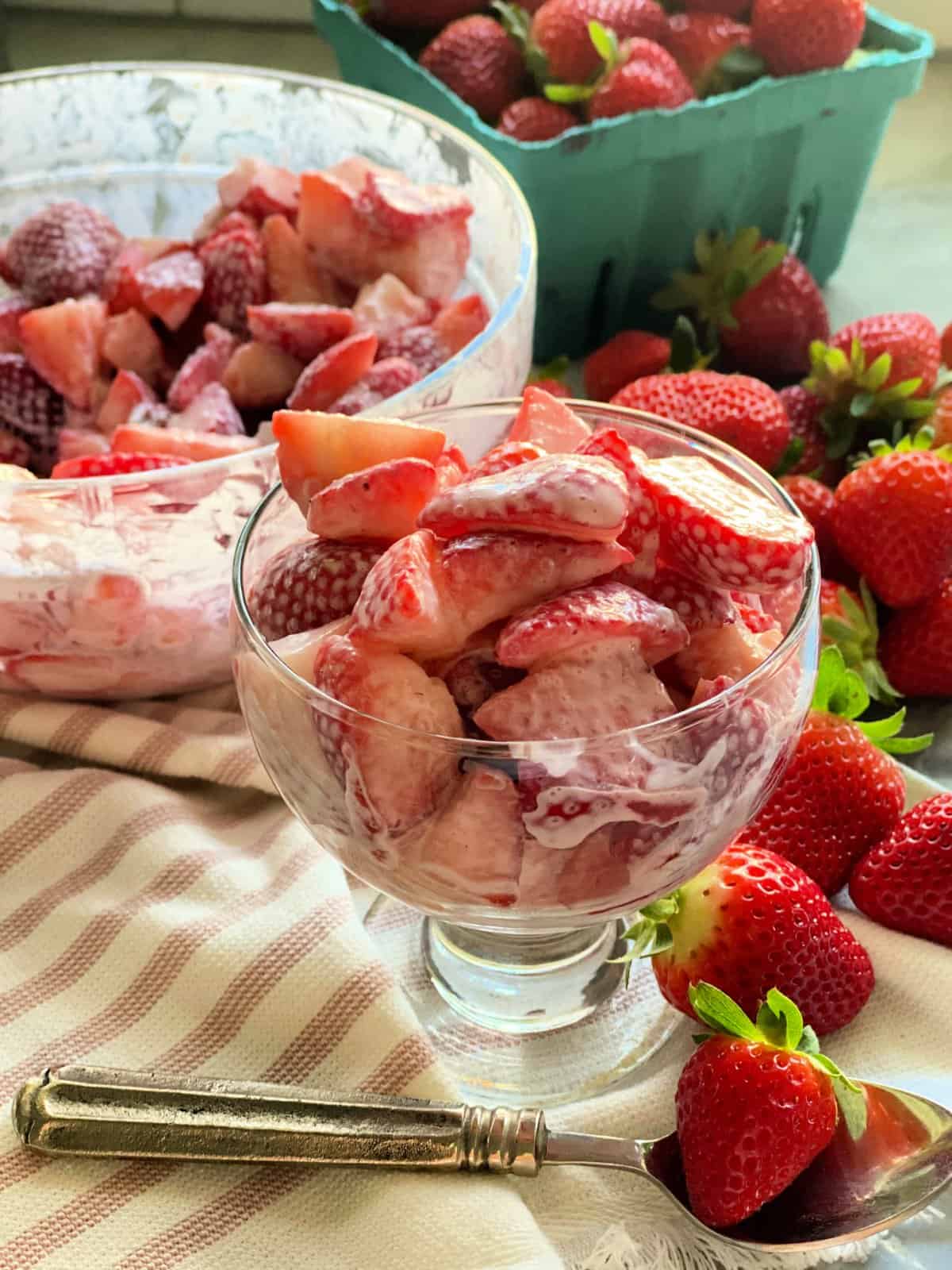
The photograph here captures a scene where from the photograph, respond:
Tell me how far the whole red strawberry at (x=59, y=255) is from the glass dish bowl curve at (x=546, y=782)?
0.60m

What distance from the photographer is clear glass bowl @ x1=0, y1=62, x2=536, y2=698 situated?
0.98 metres

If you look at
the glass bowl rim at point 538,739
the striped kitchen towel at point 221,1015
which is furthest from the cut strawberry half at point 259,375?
the glass bowl rim at point 538,739

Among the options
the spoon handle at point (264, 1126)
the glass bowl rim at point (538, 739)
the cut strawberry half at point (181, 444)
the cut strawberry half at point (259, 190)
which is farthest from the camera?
the cut strawberry half at point (259, 190)

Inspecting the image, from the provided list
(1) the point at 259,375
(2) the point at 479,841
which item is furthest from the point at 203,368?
(2) the point at 479,841

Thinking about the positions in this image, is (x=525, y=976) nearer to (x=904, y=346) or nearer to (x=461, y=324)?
(x=461, y=324)

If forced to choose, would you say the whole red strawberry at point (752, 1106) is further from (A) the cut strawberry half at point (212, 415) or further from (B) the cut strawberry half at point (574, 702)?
(A) the cut strawberry half at point (212, 415)

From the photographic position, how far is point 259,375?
117 centimetres

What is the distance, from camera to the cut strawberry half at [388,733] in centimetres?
64

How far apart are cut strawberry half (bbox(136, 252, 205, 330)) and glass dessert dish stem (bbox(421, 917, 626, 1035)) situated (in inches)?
24.0

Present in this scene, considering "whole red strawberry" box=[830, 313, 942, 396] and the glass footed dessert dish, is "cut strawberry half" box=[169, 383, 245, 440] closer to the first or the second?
the glass footed dessert dish

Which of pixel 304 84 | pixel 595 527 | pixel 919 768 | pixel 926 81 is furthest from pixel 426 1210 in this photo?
pixel 926 81

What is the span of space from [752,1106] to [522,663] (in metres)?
0.24

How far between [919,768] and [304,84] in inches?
35.5

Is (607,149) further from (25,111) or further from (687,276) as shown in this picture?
(25,111)
